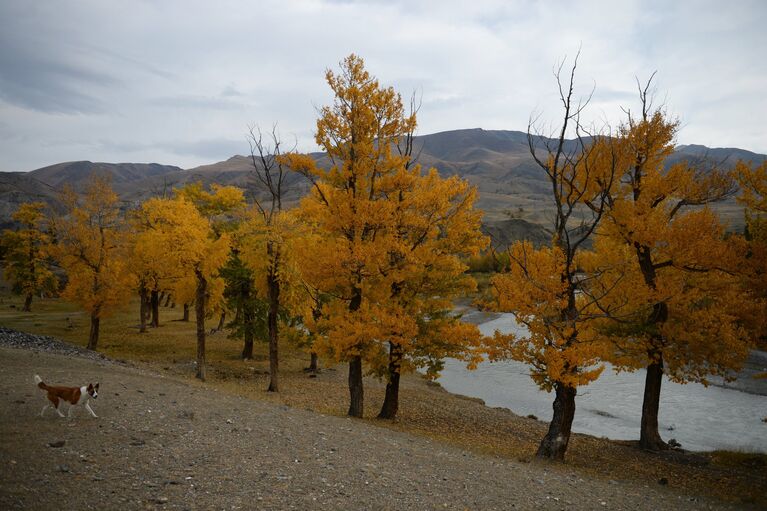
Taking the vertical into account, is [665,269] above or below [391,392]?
above

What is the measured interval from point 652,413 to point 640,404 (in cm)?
1217

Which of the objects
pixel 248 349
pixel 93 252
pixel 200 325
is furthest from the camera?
pixel 248 349

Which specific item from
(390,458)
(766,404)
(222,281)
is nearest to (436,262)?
(390,458)

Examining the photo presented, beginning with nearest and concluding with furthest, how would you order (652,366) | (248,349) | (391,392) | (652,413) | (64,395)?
1. (64,395)
2. (391,392)
3. (652,413)
4. (652,366)
5. (248,349)

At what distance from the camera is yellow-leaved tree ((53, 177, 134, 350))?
104 feet

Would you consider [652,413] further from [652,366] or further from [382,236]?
[382,236]

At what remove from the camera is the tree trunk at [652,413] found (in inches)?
802

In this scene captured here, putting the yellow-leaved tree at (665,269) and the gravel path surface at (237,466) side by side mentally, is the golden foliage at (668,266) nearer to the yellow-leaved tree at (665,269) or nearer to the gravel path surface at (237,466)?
the yellow-leaved tree at (665,269)

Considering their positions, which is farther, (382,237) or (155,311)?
(155,311)

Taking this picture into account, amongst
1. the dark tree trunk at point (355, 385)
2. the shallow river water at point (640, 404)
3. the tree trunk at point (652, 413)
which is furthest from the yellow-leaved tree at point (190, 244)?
Result: the tree trunk at point (652, 413)

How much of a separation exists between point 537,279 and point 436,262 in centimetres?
377

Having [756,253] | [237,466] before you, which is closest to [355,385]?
[237,466]

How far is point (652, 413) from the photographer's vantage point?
20609mm

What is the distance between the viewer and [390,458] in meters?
12.2
